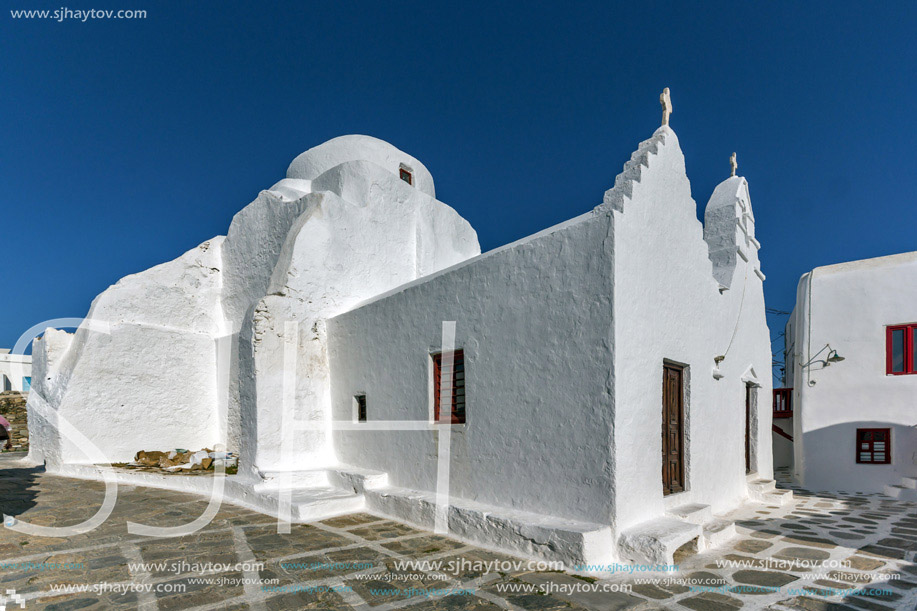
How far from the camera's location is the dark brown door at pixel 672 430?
5543 millimetres

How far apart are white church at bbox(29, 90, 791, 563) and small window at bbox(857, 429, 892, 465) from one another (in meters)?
2.51

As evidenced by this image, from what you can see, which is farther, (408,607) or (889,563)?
(889,563)

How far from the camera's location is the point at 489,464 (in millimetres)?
5371

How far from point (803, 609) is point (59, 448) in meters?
10.3

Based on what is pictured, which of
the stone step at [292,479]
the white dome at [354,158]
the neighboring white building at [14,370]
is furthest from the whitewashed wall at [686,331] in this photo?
the neighboring white building at [14,370]

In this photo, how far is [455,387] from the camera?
235 inches

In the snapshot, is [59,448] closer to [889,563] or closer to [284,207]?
[284,207]

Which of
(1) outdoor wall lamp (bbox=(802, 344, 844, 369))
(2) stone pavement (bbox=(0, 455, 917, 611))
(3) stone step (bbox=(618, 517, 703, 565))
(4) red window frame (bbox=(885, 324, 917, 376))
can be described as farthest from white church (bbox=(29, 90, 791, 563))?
(4) red window frame (bbox=(885, 324, 917, 376))

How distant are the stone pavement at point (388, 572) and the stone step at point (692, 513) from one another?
337 millimetres

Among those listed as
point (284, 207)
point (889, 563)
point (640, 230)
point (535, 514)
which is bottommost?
point (889, 563)

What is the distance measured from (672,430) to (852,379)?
6310 millimetres

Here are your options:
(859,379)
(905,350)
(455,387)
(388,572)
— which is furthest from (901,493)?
(388,572)

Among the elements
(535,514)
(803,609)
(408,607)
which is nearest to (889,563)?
(803,609)

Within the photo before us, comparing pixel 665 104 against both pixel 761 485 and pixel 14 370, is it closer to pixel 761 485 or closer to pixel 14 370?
pixel 761 485
